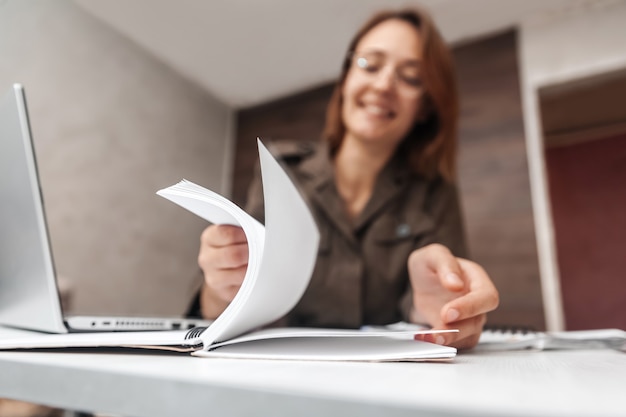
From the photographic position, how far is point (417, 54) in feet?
2.25

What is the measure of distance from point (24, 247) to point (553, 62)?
1.36 meters

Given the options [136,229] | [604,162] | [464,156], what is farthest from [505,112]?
[136,229]

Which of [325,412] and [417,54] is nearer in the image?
[325,412]

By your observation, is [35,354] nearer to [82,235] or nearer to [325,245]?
[82,235]

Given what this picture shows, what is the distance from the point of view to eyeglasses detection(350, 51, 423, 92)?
0.65 meters

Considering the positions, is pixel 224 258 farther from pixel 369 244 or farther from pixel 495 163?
pixel 495 163

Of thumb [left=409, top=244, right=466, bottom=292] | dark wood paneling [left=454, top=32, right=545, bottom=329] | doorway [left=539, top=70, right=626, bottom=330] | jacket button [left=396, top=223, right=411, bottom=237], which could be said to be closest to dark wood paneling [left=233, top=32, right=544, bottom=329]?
dark wood paneling [left=454, top=32, right=545, bottom=329]

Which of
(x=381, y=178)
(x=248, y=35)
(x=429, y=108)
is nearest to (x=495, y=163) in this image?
(x=429, y=108)

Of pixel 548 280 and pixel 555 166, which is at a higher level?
pixel 555 166

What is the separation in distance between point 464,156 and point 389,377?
119cm

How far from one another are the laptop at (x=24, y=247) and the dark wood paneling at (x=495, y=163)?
0.72 metres

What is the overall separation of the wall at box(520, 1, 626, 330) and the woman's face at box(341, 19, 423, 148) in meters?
0.57

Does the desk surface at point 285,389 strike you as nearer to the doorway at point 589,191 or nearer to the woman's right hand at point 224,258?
the woman's right hand at point 224,258

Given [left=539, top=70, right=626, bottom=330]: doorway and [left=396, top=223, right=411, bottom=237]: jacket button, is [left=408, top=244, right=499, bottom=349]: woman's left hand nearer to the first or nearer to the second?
[left=396, top=223, right=411, bottom=237]: jacket button
